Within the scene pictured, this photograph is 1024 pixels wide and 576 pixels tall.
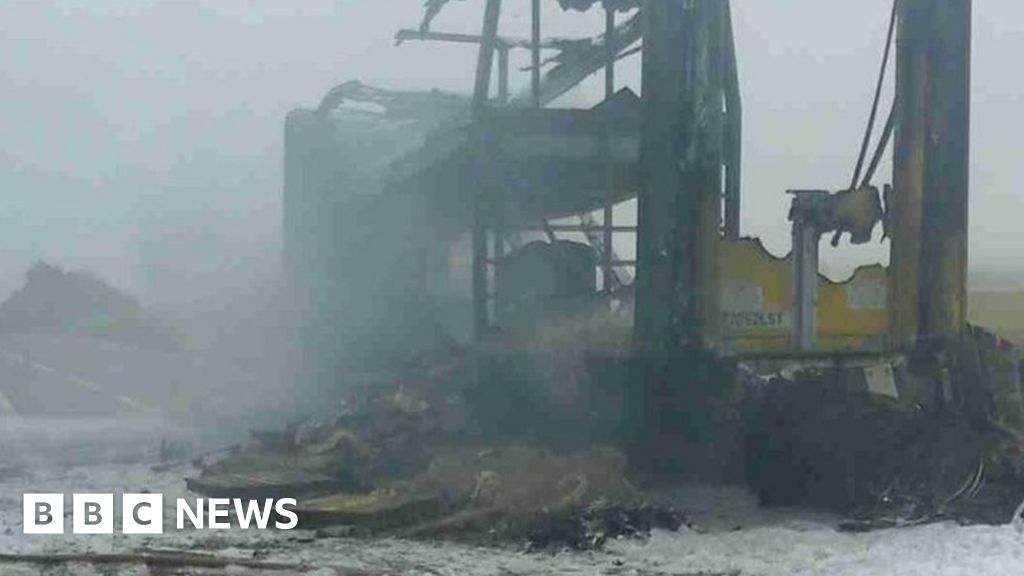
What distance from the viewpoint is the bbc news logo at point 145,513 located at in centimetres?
900

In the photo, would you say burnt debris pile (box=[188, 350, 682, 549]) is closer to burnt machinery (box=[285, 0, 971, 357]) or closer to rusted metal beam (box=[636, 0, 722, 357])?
rusted metal beam (box=[636, 0, 722, 357])

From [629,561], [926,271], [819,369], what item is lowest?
[629,561]

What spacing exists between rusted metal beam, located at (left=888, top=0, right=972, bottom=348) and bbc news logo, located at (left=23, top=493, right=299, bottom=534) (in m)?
4.68

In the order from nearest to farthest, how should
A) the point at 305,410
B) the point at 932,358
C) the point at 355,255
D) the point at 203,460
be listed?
the point at 932,358
the point at 203,460
the point at 305,410
the point at 355,255

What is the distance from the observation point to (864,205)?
1102 centimetres

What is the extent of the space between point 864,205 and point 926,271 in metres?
0.64

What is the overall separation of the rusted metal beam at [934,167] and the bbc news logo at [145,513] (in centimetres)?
468

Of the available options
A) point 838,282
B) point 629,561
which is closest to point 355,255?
point 838,282

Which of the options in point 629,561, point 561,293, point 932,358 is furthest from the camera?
point 561,293

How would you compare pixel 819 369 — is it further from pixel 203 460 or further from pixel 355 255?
pixel 355 255

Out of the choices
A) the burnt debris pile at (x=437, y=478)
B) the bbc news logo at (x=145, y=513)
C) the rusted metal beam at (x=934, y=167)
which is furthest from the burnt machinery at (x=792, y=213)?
the bbc news logo at (x=145, y=513)

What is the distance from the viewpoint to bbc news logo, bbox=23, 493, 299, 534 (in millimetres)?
9000


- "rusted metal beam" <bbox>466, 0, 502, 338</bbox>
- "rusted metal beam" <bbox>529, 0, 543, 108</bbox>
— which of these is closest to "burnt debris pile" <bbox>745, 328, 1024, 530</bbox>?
"rusted metal beam" <bbox>466, 0, 502, 338</bbox>

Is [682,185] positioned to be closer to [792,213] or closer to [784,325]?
[792,213]
